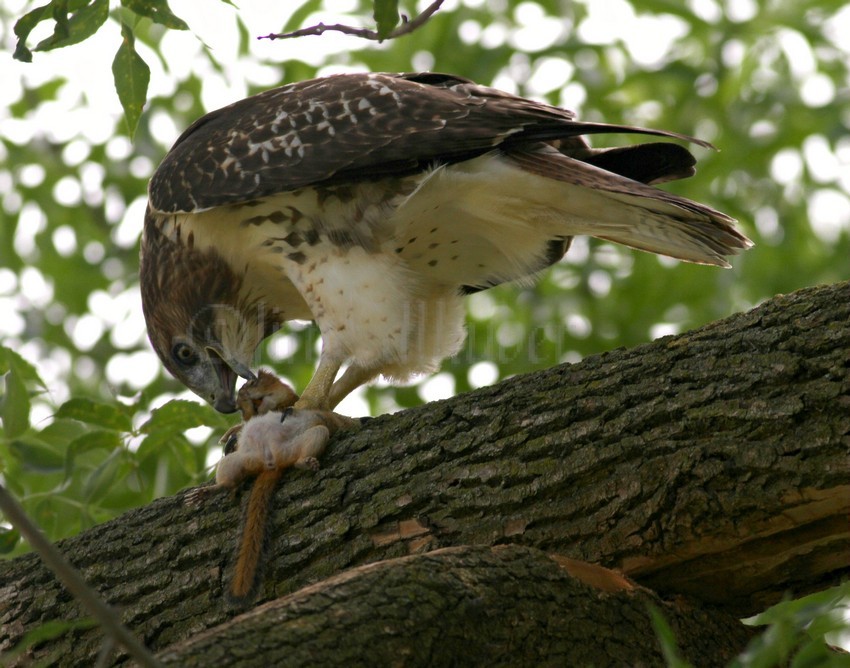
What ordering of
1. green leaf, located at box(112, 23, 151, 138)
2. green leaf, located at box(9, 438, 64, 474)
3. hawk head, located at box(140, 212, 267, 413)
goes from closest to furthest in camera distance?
green leaf, located at box(112, 23, 151, 138) → green leaf, located at box(9, 438, 64, 474) → hawk head, located at box(140, 212, 267, 413)

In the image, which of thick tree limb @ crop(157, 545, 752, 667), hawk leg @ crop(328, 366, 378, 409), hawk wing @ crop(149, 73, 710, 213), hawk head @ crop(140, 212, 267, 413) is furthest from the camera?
hawk head @ crop(140, 212, 267, 413)

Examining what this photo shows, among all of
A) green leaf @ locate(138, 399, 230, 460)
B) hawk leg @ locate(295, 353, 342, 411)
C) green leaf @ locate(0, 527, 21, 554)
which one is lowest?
green leaf @ locate(0, 527, 21, 554)

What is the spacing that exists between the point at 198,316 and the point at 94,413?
93 cm

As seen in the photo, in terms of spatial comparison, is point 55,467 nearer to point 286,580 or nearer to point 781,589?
point 286,580

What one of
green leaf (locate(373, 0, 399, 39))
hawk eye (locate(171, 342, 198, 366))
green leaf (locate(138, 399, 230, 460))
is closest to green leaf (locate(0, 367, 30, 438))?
green leaf (locate(138, 399, 230, 460))

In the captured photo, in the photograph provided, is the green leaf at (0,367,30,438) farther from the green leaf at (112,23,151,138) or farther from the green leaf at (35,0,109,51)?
the green leaf at (35,0,109,51)

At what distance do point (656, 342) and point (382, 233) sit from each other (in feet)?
4.66

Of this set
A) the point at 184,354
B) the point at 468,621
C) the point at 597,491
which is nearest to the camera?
the point at 468,621

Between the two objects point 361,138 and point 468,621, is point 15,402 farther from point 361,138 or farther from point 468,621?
point 468,621

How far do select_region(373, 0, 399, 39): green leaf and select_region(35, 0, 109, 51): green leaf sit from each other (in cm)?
Result: 70

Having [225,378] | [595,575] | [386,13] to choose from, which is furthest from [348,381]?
[386,13]

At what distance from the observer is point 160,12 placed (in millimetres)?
2803

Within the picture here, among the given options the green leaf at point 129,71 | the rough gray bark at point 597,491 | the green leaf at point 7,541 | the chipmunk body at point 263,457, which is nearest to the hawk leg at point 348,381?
the chipmunk body at point 263,457

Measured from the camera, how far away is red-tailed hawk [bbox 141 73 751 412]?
13.4ft
